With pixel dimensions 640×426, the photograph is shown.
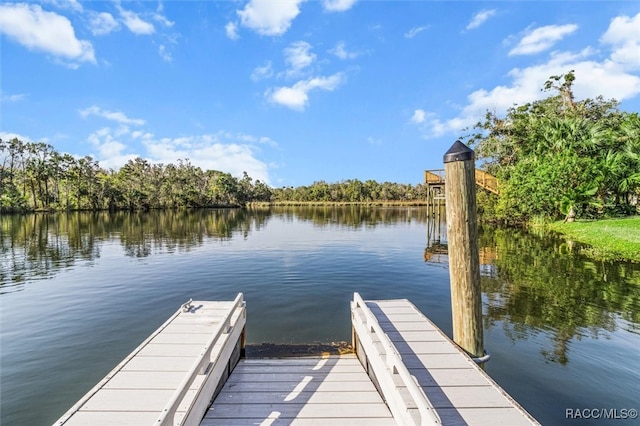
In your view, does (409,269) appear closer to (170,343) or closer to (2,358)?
(170,343)

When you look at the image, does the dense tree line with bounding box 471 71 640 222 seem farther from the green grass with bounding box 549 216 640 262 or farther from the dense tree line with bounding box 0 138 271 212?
the dense tree line with bounding box 0 138 271 212

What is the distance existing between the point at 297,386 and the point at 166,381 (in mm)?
1518

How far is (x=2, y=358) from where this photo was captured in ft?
20.4

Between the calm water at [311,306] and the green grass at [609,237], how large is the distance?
1235 millimetres

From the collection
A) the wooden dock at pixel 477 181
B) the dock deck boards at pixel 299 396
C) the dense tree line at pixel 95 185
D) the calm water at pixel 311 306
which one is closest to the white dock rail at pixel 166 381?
the dock deck boards at pixel 299 396

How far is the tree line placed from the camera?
57531 millimetres

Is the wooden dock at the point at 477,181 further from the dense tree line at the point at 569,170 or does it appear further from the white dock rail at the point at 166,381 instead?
the white dock rail at the point at 166,381

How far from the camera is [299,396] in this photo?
373 centimetres

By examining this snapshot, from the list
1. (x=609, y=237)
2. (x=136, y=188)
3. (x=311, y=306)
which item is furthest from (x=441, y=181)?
(x=136, y=188)

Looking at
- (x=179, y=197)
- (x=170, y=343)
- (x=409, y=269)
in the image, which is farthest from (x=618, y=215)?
(x=179, y=197)

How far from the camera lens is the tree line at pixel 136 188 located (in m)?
57.5

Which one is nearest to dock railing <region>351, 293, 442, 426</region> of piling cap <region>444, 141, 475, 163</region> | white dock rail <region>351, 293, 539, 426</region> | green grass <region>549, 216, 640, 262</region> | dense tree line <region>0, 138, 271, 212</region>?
white dock rail <region>351, 293, 539, 426</region>

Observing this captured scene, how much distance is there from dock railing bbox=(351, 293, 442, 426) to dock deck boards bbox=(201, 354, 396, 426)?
26 cm

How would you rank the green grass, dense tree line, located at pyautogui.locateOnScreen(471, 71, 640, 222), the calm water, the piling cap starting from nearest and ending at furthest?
the piling cap < the calm water < the green grass < dense tree line, located at pyautogui.locateOnScreen(471, 71, 640, 222)
